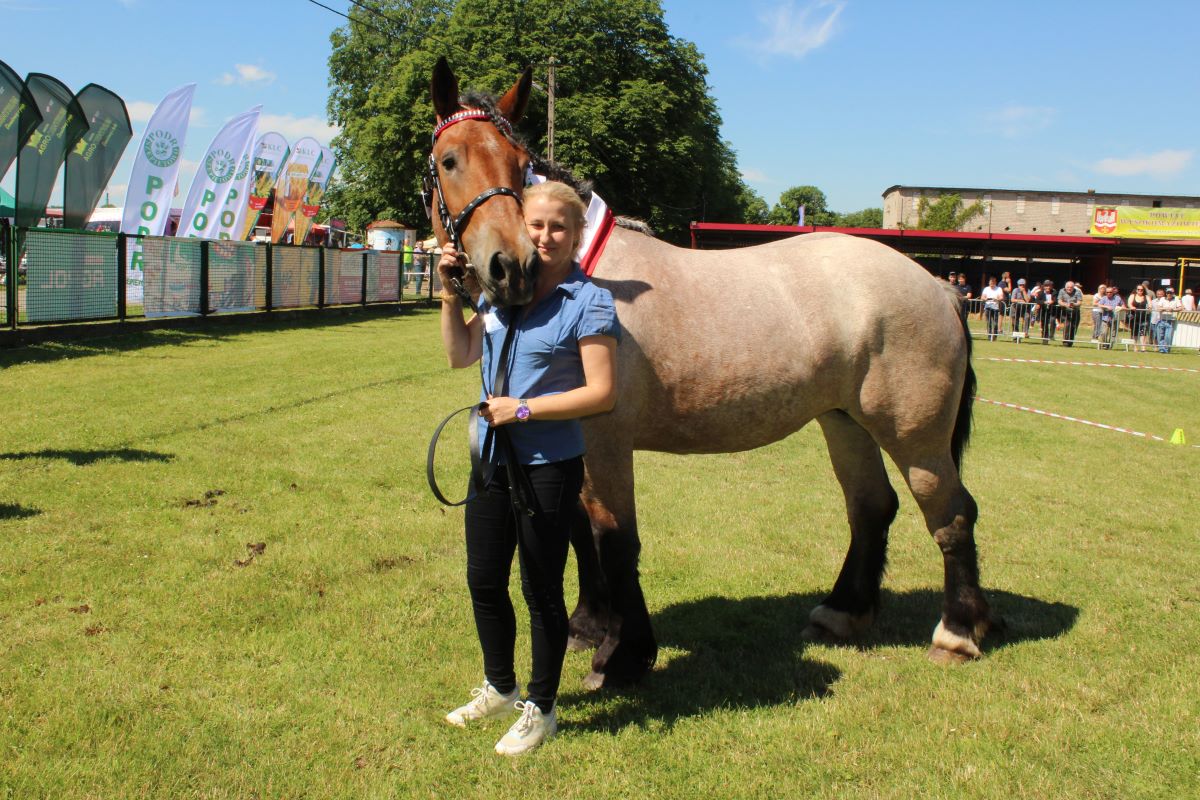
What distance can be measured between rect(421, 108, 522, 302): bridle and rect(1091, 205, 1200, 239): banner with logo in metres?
49.1

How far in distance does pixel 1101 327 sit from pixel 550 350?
27375 mm

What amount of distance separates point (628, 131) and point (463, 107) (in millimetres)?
36624

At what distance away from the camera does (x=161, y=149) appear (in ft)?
65.6

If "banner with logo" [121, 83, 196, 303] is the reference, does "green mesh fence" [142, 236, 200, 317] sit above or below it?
below

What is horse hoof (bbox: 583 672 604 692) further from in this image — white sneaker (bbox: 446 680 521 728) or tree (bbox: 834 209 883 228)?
tree (bbox: 834 209 883 228)

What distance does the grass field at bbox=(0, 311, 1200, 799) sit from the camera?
292cm

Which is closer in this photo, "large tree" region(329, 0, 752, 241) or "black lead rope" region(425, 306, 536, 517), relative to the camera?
"black lead rope" region(425, 306, 536, 517)

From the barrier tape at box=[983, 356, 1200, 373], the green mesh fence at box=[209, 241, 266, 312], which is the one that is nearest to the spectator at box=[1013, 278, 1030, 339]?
the barrier tape at box=[983, 356, 1200, 373]

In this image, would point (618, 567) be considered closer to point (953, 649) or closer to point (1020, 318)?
point (953, 649)

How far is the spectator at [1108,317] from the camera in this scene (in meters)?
25.1

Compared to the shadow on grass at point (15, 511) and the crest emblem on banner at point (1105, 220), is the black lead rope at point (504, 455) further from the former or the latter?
the crest emblem on banner at point (1105, 220)

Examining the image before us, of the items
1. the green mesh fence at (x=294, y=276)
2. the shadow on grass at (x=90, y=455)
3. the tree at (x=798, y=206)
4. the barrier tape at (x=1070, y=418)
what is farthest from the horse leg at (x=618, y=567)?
the tree at (x=798, y=206)

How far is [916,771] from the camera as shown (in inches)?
118

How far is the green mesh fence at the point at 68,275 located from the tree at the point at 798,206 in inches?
3801
